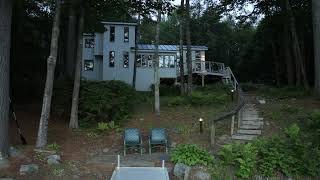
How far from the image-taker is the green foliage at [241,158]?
12328mm

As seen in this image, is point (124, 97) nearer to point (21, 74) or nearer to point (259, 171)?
point (259, 171)

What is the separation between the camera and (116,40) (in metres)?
43.8

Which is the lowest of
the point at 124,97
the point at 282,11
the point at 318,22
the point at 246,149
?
the point at 246,149

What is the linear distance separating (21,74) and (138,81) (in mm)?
13647

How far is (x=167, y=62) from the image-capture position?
4309 centimetres

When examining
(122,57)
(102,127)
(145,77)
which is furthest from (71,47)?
(122,57)

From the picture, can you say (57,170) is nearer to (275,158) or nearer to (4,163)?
(4,163)

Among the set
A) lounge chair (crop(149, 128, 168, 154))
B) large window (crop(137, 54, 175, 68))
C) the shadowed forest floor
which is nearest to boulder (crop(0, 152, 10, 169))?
the shadowed forest floor

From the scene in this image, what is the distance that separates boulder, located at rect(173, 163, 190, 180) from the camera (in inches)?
497

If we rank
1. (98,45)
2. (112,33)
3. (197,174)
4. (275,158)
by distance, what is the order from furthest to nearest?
(98,45)
(112,33)
(197,174)
(275,158)

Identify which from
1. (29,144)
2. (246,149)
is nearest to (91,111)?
(29,144)

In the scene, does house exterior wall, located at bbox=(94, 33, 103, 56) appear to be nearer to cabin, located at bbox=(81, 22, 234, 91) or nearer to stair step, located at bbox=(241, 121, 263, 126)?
cabin, located at bbox=(81, 22, 234, 91)

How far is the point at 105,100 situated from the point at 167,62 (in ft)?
79.7

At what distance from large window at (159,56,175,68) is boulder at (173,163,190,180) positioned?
30.4m
